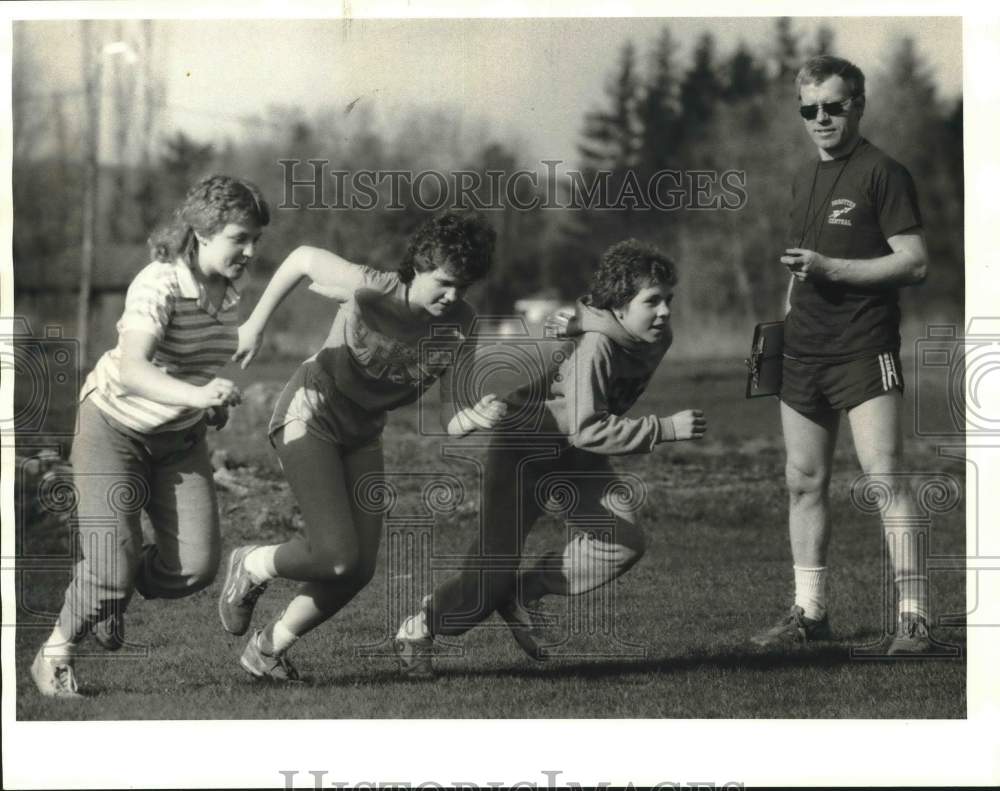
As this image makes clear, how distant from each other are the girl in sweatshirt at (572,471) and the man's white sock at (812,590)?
74 centimetres

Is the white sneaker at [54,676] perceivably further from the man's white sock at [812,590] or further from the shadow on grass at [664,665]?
the man's white sock at [812,590]

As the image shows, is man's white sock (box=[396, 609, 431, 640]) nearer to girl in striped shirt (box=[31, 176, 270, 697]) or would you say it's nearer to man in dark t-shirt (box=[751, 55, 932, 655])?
girl in striped shirt (box=[31, 176, 270, 697])

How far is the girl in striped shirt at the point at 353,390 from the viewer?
16.4ft

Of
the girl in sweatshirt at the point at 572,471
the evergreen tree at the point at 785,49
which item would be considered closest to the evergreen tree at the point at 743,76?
the evergreen tree at the point at 785,49

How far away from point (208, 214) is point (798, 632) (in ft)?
8.53

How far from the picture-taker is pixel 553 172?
5.62m

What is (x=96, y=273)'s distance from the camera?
18.6 feet

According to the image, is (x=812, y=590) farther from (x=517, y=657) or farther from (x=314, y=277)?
(x=314, y=277)

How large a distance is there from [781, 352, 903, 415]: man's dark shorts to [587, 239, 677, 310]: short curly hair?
0.59 m

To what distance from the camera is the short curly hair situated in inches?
200

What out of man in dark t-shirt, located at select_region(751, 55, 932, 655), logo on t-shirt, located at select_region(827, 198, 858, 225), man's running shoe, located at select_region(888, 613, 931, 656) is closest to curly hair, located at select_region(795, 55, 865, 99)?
man in dark t-shirt, located at select_region(751, 55, 932, 655)

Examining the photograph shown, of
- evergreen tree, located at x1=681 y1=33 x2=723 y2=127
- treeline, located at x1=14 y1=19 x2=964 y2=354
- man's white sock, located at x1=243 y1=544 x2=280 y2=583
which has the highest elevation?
evergreen tree, located at x1=681 y1=33 x2=723 y2=127

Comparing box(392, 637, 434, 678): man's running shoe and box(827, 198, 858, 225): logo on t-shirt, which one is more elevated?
box(827, 198, 858, 225): logo on t-shirt

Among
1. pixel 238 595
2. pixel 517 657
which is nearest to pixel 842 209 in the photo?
pixel 517 657
